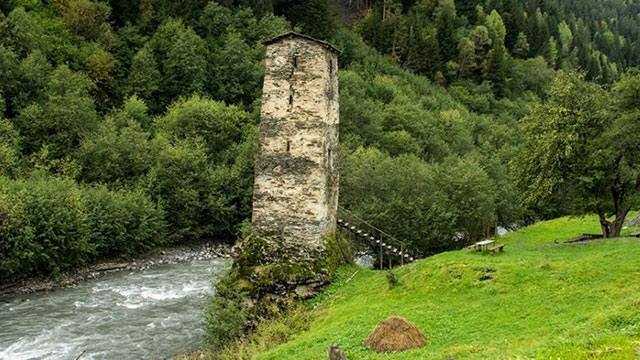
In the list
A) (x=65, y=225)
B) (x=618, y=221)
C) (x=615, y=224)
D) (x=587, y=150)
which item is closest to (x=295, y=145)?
(x=587, y=150)

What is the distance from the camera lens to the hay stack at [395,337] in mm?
16562

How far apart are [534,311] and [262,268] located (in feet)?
40.8

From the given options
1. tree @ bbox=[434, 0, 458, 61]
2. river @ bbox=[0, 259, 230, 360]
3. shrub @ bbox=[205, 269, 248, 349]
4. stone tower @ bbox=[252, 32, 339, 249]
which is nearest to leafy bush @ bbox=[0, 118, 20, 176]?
river @ bbox=[0, 259, 230, 360]

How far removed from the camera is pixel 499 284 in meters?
20.6

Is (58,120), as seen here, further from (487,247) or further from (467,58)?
(467,58)

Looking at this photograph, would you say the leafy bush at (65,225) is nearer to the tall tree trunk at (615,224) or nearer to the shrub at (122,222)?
the shrub at (122,222)

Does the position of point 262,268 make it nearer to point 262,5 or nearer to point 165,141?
point 165,141

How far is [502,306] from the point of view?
61.3 ft

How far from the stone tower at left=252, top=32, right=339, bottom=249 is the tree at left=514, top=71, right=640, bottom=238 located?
11108 millimetres

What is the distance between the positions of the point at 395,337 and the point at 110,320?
1947 centimetres

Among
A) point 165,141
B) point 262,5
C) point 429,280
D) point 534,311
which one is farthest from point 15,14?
point 534,311

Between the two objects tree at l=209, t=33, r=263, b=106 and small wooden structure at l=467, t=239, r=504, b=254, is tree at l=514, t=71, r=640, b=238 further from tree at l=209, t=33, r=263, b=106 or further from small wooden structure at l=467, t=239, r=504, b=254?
tree at l=209, t=33, r=263, b=106

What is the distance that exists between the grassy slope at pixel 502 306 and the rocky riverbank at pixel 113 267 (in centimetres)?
1433

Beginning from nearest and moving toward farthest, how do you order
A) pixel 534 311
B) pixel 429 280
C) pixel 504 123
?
pixel 534 311 → pixel 429 280 → pixel 504 123
